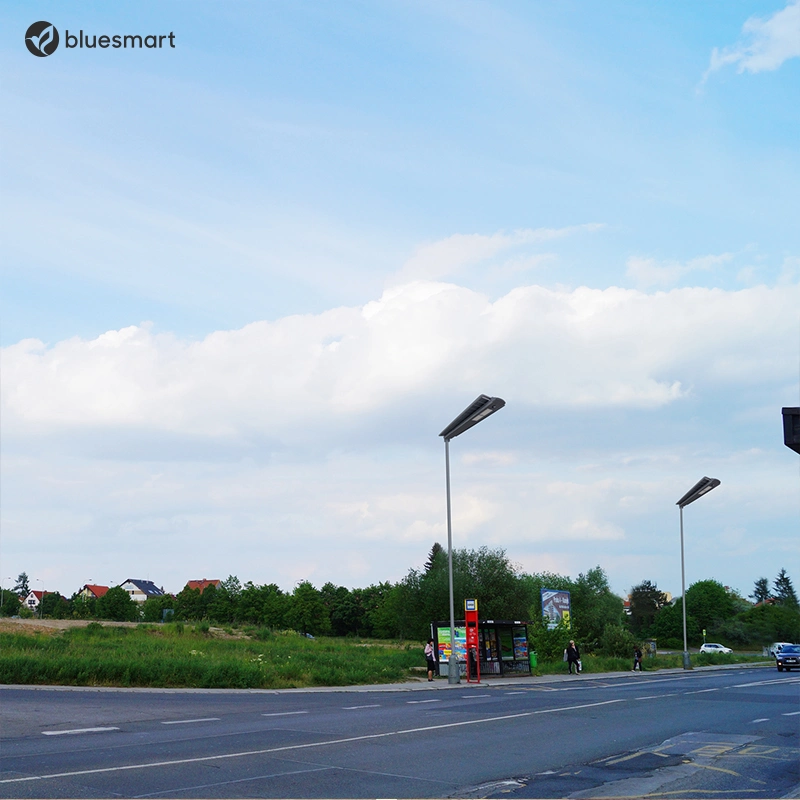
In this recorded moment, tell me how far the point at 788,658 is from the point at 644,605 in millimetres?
106566

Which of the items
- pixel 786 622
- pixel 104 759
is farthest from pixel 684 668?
pixel 786 622

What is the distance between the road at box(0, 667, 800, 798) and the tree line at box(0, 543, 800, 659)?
92.9 ft

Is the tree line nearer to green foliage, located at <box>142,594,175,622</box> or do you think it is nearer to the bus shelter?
green foliage, located at <box>142,594,175,622</box>

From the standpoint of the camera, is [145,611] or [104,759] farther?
[145,611]

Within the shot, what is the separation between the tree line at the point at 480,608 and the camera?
64375 millimetres

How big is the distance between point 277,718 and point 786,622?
110 metres

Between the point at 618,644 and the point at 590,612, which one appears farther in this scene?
the point at 590,612

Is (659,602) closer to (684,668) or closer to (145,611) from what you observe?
(145,611)

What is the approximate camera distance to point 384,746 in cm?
1389

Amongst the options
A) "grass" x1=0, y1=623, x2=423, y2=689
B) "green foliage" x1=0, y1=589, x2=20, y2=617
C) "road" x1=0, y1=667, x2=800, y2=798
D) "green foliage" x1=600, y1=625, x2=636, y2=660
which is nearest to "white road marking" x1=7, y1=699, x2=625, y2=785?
"road" x1=0, y1=667, x2=800, y2=798

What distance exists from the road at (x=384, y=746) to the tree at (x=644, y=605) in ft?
444

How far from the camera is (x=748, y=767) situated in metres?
12.8

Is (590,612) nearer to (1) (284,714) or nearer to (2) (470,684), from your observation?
(2) (470,684)

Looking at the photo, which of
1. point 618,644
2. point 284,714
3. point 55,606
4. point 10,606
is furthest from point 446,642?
point 55,606
